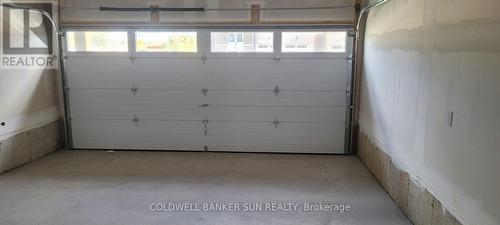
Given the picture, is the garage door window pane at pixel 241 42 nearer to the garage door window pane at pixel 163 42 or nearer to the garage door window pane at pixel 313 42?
the garage door window pane at pixel 313 42

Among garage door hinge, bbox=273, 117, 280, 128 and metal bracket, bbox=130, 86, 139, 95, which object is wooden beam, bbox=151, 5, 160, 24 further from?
garage door hinge, bbox=273, 117, 280, 128

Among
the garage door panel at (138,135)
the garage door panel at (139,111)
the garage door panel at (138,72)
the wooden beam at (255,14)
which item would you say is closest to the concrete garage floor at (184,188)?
the garage door panel at (138,135)

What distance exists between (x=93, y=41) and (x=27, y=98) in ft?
4.21

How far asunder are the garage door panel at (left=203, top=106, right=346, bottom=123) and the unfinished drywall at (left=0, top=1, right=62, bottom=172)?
96.6 inches

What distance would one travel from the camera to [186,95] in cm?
573

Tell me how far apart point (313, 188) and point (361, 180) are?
2.26ft

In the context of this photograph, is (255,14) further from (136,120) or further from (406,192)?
(406,192)

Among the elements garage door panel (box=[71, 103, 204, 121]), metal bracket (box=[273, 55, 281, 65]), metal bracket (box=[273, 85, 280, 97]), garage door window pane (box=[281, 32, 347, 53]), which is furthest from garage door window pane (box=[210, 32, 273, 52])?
garage door panel (box=[71, 103, 204, 121])

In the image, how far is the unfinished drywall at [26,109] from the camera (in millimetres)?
4816

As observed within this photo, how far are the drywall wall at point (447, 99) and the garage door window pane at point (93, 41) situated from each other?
3986mm

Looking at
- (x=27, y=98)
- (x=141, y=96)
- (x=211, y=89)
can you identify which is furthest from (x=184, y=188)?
(x=27, y=98)

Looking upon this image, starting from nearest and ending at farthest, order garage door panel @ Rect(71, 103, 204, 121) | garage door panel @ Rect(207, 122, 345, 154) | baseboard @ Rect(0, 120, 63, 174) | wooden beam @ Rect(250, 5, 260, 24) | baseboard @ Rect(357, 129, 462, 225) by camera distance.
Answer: baseboard @ Rect(357, 129, 462, 225) < baseboard @ Rect(0, 120, 63, 174) < wooden beam @ Rect(250, 5, 260, 24) < garage door panel @ Rect(207, 122, 345, 154) < garage door panel @ Rect(71, 103, 204, 121)

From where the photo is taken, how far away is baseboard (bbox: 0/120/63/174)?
481cm

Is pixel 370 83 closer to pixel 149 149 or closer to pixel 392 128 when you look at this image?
pixel 392 128
